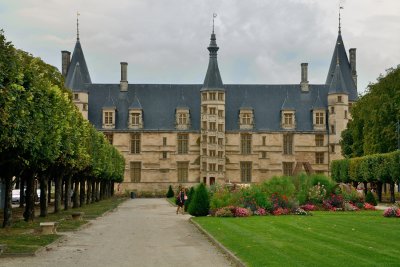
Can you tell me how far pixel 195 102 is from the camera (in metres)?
97.8

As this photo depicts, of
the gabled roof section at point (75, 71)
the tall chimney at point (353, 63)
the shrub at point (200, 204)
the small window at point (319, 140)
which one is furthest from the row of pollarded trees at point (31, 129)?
the tall chimney at point (353, 63)

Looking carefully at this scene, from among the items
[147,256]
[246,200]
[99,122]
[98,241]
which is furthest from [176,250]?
[99,122]

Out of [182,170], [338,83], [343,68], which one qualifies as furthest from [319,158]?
[182,170]

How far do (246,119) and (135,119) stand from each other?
47.2 ft

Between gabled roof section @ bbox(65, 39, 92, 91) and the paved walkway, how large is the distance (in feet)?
220

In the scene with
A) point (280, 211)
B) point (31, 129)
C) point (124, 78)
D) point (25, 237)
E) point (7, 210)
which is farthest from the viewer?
point (124, 78)

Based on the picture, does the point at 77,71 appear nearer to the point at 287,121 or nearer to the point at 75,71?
the point at 75,71

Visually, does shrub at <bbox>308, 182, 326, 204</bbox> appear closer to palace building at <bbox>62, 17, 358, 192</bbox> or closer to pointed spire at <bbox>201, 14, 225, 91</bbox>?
palace building at <bbox>62, 17, 358, 192</bbox>

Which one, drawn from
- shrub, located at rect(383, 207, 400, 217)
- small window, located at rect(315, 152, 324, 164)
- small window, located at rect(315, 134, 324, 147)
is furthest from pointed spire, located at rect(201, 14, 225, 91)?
shrub, located at rect(383, 207, 400, 217)

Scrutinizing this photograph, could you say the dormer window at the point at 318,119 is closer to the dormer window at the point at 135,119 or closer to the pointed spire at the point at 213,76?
the pointed spire at the point at 213,76

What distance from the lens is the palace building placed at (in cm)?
9438

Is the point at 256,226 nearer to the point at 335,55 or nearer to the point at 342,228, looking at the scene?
the point at 342,228

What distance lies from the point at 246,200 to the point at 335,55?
208 ft

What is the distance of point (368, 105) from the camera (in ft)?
240
